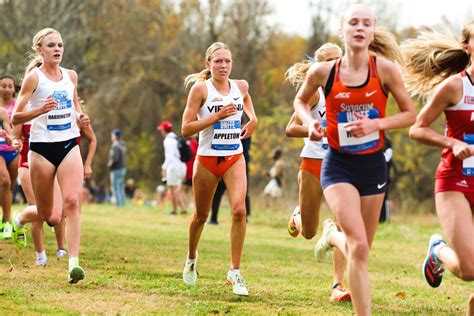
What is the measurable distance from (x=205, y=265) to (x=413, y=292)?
272 cm

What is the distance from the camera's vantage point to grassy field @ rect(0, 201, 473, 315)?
25.2 ft

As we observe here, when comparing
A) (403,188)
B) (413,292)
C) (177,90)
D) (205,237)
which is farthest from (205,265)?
(177,90)

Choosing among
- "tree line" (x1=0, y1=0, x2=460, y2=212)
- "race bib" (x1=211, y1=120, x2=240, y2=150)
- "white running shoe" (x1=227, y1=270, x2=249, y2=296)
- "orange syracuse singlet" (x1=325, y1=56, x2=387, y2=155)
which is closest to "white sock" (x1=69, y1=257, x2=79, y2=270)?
"white running shoe" (x1=227, y1=270, x2=249, y2=296)

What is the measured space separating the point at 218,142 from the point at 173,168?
13.4m

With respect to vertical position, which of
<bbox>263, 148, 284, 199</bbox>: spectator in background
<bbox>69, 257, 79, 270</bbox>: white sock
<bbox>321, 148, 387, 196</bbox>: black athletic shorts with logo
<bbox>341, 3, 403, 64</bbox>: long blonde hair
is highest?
<bbox>341, 3, 403, 64</bbox>: long blonde hair

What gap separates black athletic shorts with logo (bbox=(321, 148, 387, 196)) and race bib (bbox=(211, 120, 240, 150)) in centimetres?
224

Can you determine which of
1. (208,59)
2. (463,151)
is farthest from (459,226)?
(208,59)

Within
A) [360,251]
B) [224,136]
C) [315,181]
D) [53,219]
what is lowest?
[53,219]

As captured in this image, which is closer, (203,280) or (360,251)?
(360,251)

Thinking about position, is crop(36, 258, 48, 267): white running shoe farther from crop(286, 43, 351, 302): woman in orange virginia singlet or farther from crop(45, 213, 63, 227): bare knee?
crop(286, 43, 351, 302): woman in orange virginia singlet

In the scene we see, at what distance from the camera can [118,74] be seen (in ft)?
140

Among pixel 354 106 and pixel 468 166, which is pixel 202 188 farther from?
pixel 468 166

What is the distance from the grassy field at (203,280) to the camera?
7695mm

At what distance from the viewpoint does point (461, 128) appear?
6520 millimetres
